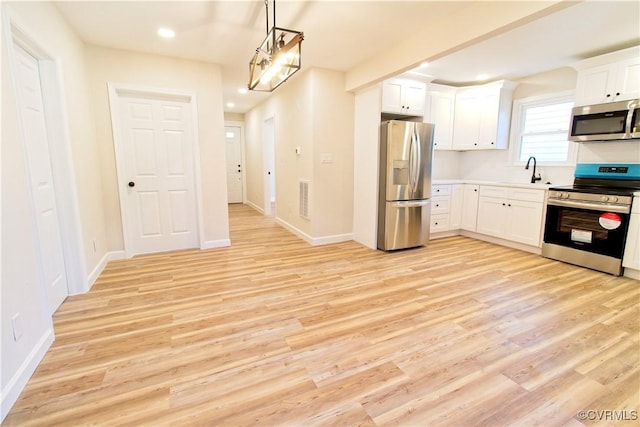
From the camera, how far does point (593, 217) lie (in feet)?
11.0

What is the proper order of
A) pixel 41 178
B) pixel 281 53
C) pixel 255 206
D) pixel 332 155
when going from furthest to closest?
pixel 255 206, pixel 332 155, pixel 41 178, pixel 281 53

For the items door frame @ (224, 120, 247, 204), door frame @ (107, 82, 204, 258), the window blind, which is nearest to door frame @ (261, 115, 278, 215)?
door frame @ (224, 120, 247, 204)

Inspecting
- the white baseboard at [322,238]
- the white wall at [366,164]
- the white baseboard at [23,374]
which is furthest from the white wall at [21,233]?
the white wall at [366,164]

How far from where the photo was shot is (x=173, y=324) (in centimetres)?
228

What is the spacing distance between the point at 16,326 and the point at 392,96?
13.7 feet

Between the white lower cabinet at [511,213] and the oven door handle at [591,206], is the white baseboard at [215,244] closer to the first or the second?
the white lower cabinet at [511,213]

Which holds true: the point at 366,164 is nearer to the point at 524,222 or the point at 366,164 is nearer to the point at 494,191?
the point at 494,191

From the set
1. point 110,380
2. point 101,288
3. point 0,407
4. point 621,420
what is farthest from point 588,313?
point 101,288

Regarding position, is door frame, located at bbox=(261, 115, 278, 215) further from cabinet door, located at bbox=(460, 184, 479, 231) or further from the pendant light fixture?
the pendant light fixture

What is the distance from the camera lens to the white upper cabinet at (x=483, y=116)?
176 inches

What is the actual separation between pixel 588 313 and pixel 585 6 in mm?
2522

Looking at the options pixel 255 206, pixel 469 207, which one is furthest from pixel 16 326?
pixel 255 206

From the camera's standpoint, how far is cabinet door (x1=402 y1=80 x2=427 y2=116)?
4121 millimetres

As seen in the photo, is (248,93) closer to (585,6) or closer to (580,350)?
(585,6)
